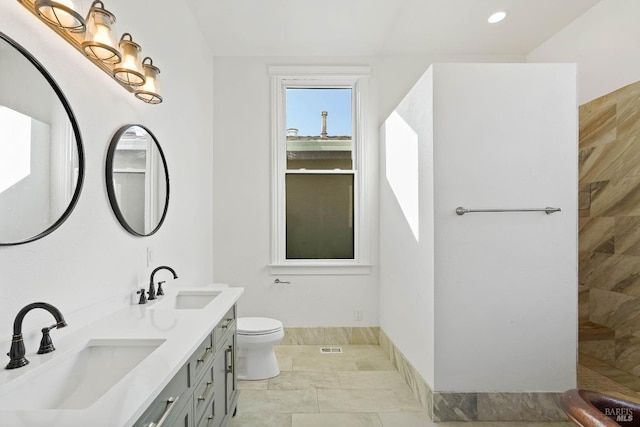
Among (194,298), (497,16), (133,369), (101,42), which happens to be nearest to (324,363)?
(194,298)

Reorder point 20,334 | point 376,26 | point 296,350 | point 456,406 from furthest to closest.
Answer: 1. point 296,350
2. point 376,26
3. point 456,406
4. point 20,334

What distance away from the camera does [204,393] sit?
147 cm

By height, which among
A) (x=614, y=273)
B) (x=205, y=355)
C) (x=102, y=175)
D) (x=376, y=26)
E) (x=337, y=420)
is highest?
(x=376, y=26)

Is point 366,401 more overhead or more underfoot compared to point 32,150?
more underfoot

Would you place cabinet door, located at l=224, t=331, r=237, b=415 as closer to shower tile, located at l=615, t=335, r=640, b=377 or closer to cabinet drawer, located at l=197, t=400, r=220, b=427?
cabinet drawer, located at l=197, t=400, r=220, b=427

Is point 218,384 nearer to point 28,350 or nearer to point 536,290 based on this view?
point 28,350

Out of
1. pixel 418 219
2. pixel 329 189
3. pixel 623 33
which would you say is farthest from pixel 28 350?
pixel 623 33

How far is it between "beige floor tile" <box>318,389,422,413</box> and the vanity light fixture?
7.30 ft

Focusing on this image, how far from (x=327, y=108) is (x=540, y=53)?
2113 millimetres

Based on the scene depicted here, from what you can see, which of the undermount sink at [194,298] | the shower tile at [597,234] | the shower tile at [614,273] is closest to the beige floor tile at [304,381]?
the undermount sink at [194,298]

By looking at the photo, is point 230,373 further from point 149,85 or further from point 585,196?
point 585,196

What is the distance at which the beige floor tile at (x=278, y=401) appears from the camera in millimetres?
2264

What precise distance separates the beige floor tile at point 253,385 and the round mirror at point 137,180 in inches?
54.0

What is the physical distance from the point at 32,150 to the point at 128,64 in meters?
0.66
